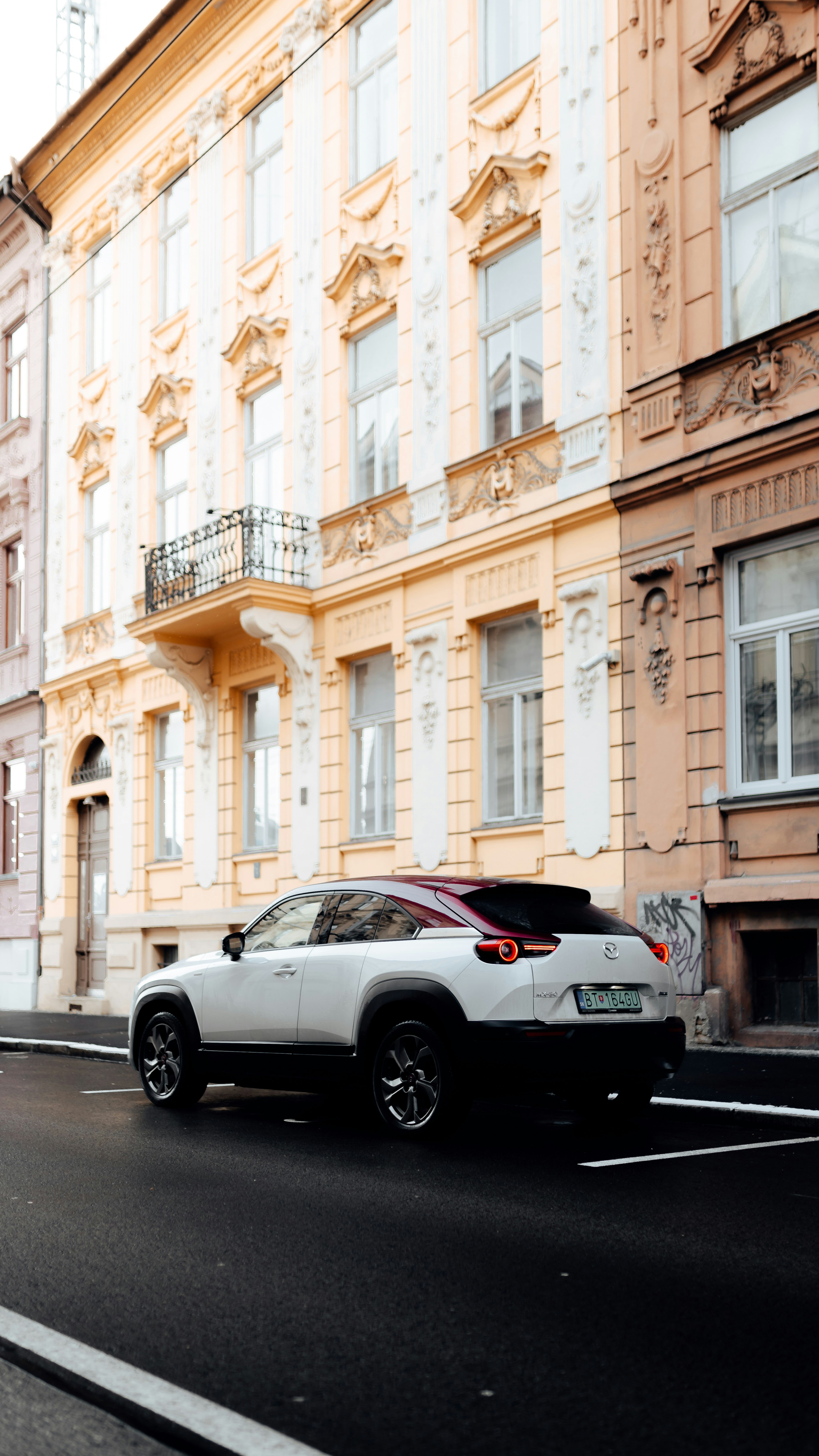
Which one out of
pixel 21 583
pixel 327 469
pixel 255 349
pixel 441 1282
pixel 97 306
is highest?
pixel 97 306

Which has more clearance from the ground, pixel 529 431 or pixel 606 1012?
pixel 529 431

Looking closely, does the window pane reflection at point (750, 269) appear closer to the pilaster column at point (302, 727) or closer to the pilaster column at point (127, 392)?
the pilaster column at point (302, 727)

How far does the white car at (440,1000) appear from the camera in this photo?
791 cm

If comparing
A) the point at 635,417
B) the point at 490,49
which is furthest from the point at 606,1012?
the point at 490,49

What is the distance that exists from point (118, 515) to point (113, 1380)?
21.3 m

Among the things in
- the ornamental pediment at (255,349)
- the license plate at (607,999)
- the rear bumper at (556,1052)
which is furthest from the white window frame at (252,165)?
the rear bumper at (556,1052)

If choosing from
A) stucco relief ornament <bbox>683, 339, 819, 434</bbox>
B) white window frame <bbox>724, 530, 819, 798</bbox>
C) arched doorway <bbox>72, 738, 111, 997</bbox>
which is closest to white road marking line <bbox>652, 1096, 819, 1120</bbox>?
white window frame <bbox>724, 530, 819, 798</bbox>

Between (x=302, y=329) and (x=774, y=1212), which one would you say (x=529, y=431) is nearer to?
(x=302, y=329)

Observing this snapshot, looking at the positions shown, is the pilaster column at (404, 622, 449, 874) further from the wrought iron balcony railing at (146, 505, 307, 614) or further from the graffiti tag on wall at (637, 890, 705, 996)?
the graffiti tag on wall at (637, 890, 705, 996)

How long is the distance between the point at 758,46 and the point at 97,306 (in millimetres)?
15412

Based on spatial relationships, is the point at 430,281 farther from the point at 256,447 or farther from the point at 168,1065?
the point at 168,1065

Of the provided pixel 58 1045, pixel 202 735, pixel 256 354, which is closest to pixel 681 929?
pixel 58 1045

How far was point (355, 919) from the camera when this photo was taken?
9016 mm

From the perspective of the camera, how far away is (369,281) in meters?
18.4
